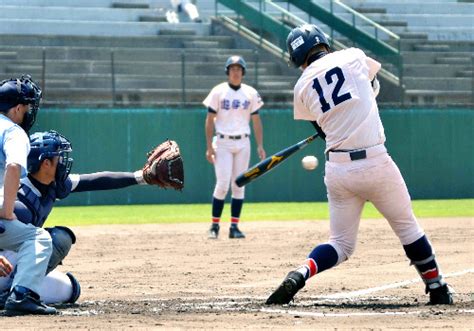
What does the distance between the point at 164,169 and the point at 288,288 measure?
119cm

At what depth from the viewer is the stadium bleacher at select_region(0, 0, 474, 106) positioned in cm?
2211

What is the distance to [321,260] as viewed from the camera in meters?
7.33

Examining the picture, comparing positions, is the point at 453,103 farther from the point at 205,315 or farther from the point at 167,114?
the point at 205,315

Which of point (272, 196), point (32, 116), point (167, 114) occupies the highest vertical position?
point (32, 116)

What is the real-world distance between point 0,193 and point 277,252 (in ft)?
17.3

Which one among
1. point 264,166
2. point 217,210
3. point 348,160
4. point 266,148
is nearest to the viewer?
point 348,160

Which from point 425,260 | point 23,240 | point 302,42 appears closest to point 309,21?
point 302,42

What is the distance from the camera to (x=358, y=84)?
285 inches

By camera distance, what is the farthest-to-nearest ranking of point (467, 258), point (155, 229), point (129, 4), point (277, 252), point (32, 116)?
point (129, 4) → point (155, 229) → point (277, 252) → point (467, 258) → point (32, 116)

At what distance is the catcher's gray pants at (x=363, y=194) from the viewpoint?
7160 millimetres

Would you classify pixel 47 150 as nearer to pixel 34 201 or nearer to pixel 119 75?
pixel 34 201

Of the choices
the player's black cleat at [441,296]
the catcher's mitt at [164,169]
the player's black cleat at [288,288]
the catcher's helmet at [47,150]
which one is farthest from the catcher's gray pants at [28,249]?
the player's black cleat at [441,296]

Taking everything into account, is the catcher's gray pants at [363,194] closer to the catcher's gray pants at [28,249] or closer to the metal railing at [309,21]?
the catcher's gray pants at [28,249]

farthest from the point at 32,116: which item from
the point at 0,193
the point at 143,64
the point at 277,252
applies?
the point at 143,64
